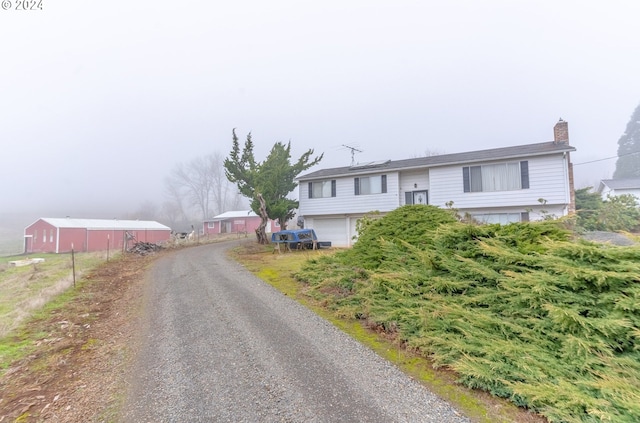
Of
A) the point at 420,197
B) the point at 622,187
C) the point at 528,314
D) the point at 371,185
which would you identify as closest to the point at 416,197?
the point at 420,197

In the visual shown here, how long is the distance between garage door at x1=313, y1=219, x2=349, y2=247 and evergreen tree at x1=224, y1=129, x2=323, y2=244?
2783mm

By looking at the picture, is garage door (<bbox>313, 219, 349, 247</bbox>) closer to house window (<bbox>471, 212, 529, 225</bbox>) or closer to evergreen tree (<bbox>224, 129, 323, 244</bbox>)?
evergreen tree (<bbox>224, 129, 323, 244</bbox>)

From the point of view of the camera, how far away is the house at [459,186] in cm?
1263

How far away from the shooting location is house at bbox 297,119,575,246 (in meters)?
12.6

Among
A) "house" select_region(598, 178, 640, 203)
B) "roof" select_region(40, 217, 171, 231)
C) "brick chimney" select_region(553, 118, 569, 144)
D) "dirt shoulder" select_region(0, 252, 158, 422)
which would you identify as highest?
"brick chimney" select_region(553, 118, 569, 144)

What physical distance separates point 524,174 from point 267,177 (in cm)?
1512

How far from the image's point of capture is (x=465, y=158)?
14570 millimetres

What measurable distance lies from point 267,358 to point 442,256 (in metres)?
3.40

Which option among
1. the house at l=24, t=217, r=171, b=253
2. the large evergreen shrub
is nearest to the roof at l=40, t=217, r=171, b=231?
the house at l=24, t=217, r=171, b=253

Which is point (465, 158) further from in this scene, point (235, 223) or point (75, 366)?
point (235, 223)

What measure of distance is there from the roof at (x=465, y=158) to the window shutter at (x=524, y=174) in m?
0.43

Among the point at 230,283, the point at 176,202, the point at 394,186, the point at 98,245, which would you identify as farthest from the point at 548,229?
the point at 176,202

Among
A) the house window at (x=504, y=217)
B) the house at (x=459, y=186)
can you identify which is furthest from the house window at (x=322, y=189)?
the house window at (x=504, y=217)

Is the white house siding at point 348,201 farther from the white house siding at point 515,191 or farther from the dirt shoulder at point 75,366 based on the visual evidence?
the dirt shoulder at point 75,366
